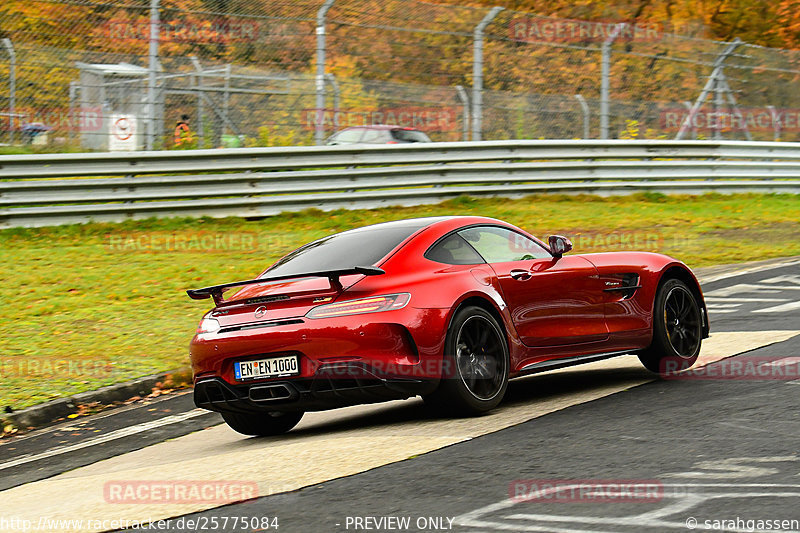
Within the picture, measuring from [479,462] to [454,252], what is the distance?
203 centimetres

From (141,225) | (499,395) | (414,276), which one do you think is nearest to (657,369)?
(499,395)

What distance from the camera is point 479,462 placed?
5945mm

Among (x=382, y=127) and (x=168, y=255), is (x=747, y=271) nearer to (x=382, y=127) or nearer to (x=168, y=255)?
(x=168, y=255)

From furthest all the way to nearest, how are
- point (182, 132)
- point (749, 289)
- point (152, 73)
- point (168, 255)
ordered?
point (182, 132)
point (152, 73)
point (168, 255)
point (749, 289)

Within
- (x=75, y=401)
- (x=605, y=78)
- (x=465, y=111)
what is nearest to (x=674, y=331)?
(x=75, y=401)

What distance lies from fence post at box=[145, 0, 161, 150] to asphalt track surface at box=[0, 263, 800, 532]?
8.18m

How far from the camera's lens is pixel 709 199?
72.7 feet

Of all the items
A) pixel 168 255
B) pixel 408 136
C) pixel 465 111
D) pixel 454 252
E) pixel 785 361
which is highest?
A: pixel 465 111

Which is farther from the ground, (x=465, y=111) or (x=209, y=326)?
(x=465, y=111)

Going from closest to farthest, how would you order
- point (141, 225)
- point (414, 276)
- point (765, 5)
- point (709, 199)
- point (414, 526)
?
point (414, 526)
point (414, 276)
point (141, 225)
point (709, 199)
point (765, 5)

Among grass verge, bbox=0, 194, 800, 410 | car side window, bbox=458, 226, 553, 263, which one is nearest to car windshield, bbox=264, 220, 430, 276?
car side window, bbox=458, 226, 553, 263

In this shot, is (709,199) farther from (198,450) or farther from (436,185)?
(198,450)

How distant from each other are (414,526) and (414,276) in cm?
258

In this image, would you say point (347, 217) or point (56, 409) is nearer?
point (56, 409)
